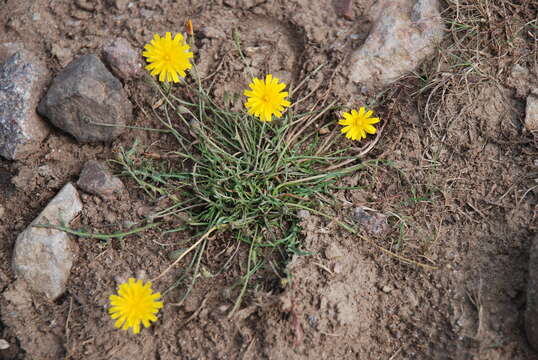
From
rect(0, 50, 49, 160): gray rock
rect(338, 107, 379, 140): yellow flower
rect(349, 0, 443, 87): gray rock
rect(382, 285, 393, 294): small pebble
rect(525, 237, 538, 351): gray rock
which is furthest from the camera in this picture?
rect(349, 0, 443, 87): gray rock

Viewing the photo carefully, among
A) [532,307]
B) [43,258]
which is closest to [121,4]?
[43,258]

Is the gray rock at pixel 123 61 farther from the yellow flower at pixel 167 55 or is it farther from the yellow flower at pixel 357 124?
the yellow flower at pixel 357 124

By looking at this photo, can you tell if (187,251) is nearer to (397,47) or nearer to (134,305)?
(134,305)

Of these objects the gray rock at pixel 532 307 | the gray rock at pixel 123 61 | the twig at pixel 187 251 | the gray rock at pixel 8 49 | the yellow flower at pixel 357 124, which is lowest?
the gray rock at pixel 532 307

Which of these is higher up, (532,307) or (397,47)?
(397,47)

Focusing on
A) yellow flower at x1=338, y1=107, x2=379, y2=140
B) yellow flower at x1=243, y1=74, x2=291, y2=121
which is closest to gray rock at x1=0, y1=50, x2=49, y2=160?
yellow flower at x1=243, y1=74, x2=291, y2=121

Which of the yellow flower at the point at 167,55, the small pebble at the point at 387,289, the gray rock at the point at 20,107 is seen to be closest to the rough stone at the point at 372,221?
the small pebble at the point at 387,289

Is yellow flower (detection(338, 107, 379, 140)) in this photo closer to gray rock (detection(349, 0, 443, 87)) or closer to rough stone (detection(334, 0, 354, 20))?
gray rock (detection(349, 0, 443, 87))
